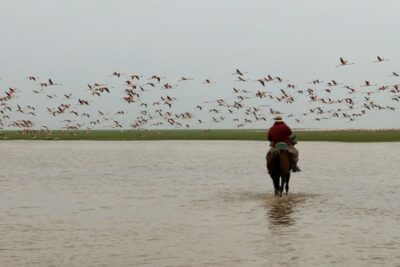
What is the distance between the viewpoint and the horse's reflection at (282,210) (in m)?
15.0

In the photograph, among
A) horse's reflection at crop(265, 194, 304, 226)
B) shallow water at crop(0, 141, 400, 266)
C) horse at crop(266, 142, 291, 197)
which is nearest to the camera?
shallow water at crop(0, 141, 400, 266)

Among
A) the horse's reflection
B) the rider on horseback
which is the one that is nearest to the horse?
the rider on horseback

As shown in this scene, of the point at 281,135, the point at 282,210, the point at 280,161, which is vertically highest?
the point at 281,135

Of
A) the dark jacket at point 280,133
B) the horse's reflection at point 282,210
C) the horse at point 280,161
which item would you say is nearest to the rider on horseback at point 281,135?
the dark jacket at point 280,133

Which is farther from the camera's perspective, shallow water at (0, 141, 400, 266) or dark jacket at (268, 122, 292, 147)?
dark jacket at (268, 122, 292, 147)

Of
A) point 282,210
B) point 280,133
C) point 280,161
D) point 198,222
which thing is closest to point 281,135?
point 280,133

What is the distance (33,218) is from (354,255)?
737cm

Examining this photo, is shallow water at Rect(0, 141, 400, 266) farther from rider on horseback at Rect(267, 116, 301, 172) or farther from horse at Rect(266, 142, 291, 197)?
rider on horseback at Rect(267, 116, 301, 172)

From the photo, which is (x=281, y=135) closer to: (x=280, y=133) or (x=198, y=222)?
(x=280, y=133)

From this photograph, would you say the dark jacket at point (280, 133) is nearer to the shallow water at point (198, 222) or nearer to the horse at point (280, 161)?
the horse at point (280, 161)

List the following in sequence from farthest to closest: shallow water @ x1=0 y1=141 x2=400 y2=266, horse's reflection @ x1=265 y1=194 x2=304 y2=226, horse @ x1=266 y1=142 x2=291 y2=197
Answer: horse @ x1=266 y1=142 x2=291 y2=197
horse's reflection @ x1=265 y1=194 x2=304 y2=226
shallow water @ x1=0 y1=141 x2=400 y2=266

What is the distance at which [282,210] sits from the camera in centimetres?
1708

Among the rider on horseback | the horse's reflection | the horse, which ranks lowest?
the horse's reflection

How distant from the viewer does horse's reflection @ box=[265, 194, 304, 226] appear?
15022 millimetres
